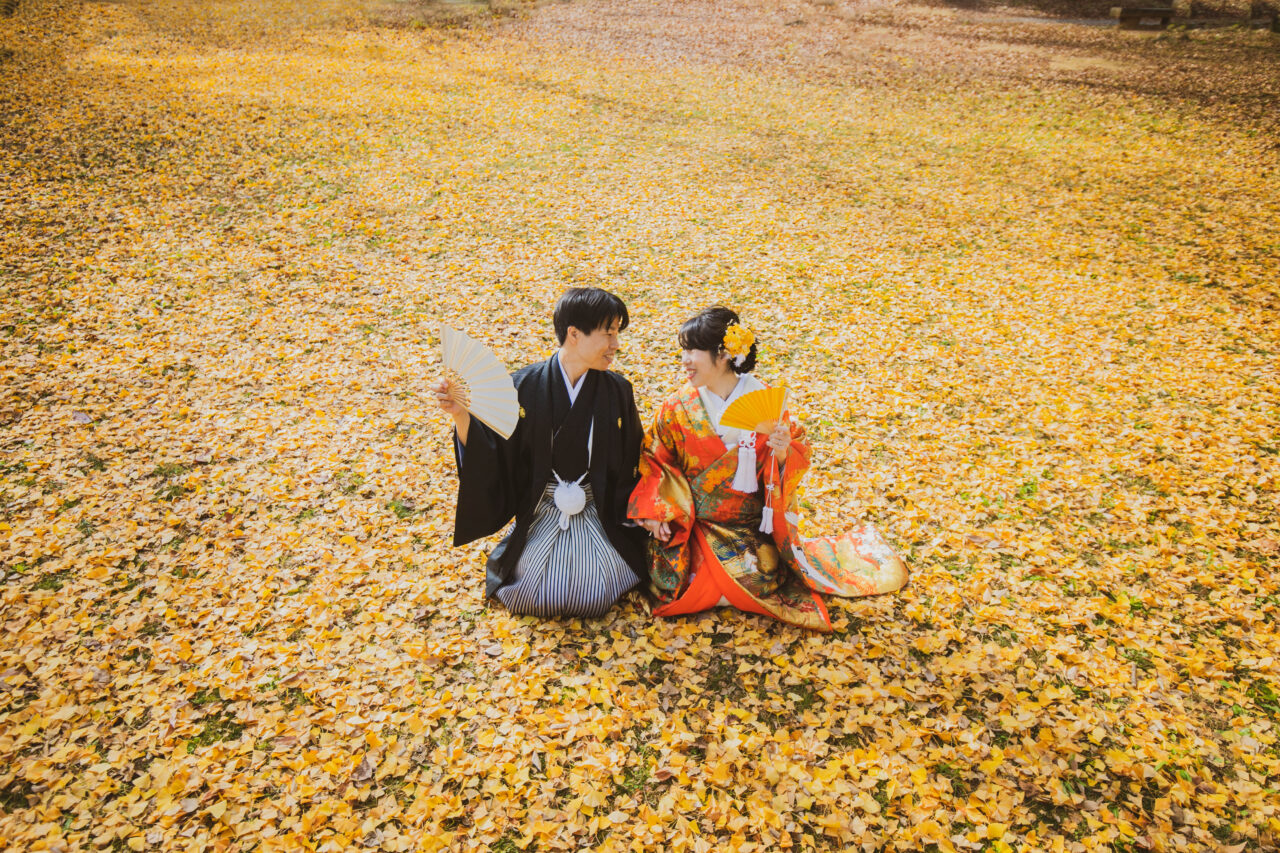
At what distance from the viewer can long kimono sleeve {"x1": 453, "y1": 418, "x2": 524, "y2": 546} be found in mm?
4031

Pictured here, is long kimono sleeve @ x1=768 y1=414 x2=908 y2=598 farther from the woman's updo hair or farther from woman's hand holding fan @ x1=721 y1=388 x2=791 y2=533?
the woman's updo hair

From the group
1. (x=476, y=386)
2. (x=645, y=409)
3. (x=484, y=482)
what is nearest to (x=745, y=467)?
(x=484, y=482)

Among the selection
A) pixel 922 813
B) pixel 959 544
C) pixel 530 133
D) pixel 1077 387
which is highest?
pixel 530 133

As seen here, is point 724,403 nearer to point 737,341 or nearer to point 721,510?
point 737,341

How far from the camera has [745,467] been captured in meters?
4.23

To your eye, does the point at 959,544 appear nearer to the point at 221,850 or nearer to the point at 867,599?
the point at 867,599

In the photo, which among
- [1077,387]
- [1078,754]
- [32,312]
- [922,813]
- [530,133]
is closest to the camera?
[922,813]

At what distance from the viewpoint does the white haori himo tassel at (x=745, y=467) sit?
419 cm

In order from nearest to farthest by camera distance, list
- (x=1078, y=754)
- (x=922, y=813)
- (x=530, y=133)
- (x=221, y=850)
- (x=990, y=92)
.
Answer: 1. (x=221, y=850)
2. (x=922, y=813)
3. (x=1078, y=754)
4. (x=530, y=133)
5. (x=990, y=92)

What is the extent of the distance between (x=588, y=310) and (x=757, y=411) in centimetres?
116

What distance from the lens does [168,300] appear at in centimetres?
831

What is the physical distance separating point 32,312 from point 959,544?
10.5m

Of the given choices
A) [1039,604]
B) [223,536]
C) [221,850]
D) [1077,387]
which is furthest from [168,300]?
[1077,387]

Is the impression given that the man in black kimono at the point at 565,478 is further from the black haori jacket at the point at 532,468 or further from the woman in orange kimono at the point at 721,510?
the woman in orange kimono at the point at 721,510
